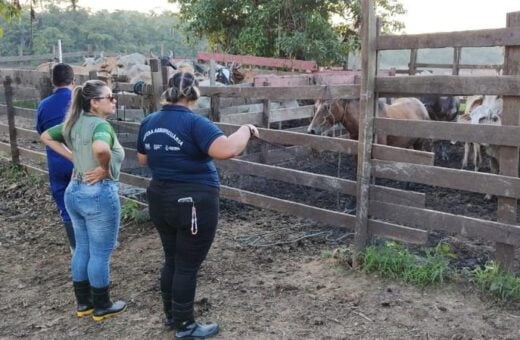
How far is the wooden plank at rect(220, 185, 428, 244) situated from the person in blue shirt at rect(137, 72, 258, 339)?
1.72 metres

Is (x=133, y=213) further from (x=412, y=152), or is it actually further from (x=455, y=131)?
(x=455, y=131)

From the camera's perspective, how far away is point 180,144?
3.35 meters

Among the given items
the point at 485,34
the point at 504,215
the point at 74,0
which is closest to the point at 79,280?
the point at 504,215

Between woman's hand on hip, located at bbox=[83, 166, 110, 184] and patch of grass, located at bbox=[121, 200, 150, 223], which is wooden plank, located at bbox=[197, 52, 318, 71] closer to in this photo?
patch of grass, located at bbox=[121, 200, 150, 223]

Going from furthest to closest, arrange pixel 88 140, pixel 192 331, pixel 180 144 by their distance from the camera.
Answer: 1. pixel 88 140
2. pixel 192 331
3. pixel 180 144

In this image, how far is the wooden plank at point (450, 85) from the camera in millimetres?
3889

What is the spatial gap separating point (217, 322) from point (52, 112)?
244cm

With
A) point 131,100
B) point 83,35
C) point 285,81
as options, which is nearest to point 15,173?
point 131,100

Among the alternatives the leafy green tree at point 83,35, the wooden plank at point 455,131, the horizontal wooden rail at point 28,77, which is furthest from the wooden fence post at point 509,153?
the leafy green tree at point 83,35

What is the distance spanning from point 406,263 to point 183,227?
206cm

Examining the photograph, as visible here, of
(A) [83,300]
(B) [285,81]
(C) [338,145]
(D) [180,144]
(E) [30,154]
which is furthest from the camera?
(B) [285,81]

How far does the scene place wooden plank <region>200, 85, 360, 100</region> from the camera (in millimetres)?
4742

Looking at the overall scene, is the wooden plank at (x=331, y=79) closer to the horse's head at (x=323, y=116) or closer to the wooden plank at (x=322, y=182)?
the horse's head at (x=323, y=116)

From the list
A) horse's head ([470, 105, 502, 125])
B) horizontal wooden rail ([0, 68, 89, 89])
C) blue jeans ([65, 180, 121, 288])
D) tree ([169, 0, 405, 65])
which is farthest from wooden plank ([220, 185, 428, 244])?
tree ([169, 0, 405, 65])
